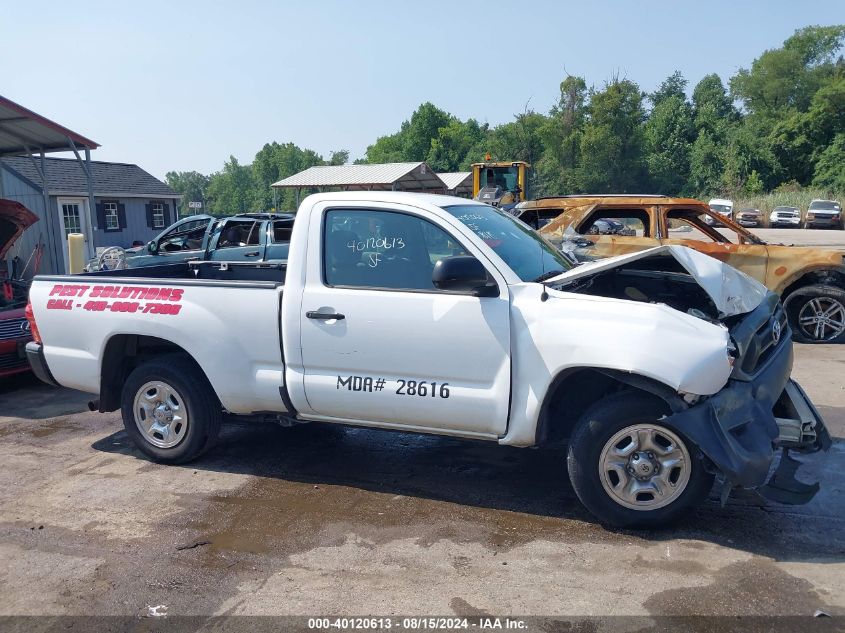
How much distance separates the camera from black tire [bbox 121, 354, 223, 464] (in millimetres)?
5266

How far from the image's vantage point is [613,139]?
5647 centimetres

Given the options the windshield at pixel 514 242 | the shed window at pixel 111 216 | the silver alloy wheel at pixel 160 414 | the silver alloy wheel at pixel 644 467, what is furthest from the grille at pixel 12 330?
the shed window at pixel 111 216

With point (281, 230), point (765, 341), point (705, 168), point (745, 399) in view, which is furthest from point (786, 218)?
point (745, 399)

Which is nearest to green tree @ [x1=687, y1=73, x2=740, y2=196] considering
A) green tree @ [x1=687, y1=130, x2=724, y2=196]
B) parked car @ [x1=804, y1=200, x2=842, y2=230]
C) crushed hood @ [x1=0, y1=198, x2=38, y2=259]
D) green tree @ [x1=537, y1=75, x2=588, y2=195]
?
green tree @ [x1=687, y1=130, x2=724, y2=196]

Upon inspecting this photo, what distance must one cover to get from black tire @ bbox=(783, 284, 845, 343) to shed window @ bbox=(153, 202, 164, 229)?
30.9 metres

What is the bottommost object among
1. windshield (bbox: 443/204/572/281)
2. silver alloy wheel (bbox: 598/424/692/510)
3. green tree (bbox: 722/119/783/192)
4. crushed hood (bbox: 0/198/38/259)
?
silver alloy wheel (bbox: 598/424/692/510)

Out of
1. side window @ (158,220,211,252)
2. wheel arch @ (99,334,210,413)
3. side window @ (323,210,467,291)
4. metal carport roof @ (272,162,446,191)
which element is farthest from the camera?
metal carport roof @ (272,162,446,191)

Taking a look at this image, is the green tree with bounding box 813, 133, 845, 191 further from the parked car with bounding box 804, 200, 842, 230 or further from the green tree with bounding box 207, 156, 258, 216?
the green tree with bounding box 207, 156, 258, 216

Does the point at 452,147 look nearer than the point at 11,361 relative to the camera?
No

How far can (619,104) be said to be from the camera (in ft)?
186

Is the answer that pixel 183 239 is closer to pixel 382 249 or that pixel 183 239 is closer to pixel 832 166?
pixel 382 249

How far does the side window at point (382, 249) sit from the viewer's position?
4609mm

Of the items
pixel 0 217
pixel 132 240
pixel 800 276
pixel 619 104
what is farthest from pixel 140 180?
pixel 619 104

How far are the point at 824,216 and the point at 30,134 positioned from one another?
1639 inches
